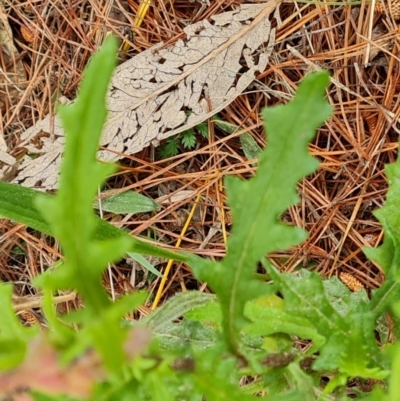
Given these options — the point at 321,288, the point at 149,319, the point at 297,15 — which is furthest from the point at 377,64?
the point at 149,319

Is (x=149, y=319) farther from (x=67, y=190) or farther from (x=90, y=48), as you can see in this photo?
(x=90, y=48)

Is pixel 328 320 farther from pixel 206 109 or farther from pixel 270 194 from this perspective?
pixel 206 109

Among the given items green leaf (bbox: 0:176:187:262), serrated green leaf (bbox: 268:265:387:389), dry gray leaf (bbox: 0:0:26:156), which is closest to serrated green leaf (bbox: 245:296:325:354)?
serrated green leaf (bbox: 268:265:387:389)

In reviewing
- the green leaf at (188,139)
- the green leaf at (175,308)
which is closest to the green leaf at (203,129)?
the green leaf at (188,139)

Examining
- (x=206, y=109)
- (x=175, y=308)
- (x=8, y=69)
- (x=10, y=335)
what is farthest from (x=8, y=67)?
(x=10, y=335)

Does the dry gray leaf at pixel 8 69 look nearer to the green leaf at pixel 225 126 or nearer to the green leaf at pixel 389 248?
the green leaf at pixel 225 126

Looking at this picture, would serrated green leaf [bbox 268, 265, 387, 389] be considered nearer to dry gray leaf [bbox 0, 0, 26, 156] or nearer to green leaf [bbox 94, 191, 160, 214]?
green leaf [bbox 94, 191, 160, 214]
